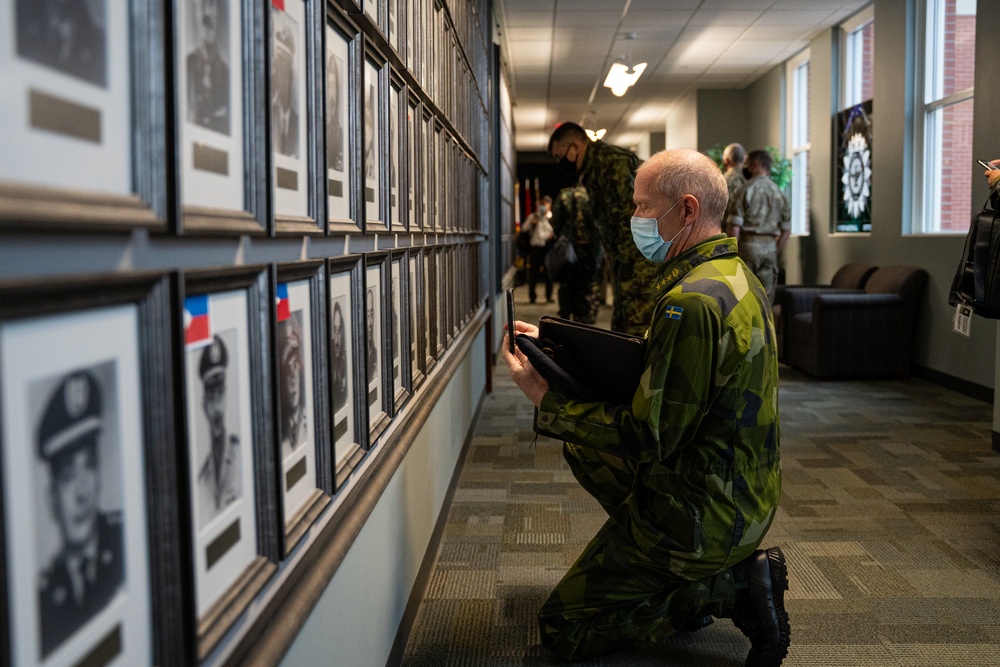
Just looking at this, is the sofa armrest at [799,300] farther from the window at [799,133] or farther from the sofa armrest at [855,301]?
the window at [799,133]

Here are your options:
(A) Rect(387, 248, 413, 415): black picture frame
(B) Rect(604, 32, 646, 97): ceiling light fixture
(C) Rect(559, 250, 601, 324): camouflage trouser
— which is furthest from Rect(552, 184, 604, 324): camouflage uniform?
(A) Rect(387, 248, 413, 415): black picture frame

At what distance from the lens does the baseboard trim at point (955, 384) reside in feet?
18.7

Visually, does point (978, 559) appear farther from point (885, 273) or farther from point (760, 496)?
point (885, 273)

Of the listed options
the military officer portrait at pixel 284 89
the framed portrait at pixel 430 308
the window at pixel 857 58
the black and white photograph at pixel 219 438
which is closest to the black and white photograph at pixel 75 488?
the black and white photograph at pixel 219 438

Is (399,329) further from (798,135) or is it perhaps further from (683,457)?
(798,135)

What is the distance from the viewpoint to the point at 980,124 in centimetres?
574

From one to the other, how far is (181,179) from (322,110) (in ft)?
1.87

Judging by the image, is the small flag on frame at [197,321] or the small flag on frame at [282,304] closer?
the small flag on frame at [197,321]

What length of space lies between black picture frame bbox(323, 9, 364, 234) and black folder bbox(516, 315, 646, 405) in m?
0.59

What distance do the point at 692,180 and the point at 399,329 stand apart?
0.77 metres

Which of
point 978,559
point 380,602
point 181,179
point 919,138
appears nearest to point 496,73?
point 919,138

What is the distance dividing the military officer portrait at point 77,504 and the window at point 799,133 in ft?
32.2

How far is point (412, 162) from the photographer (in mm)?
2424

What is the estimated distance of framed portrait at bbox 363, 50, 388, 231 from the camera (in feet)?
5.78
